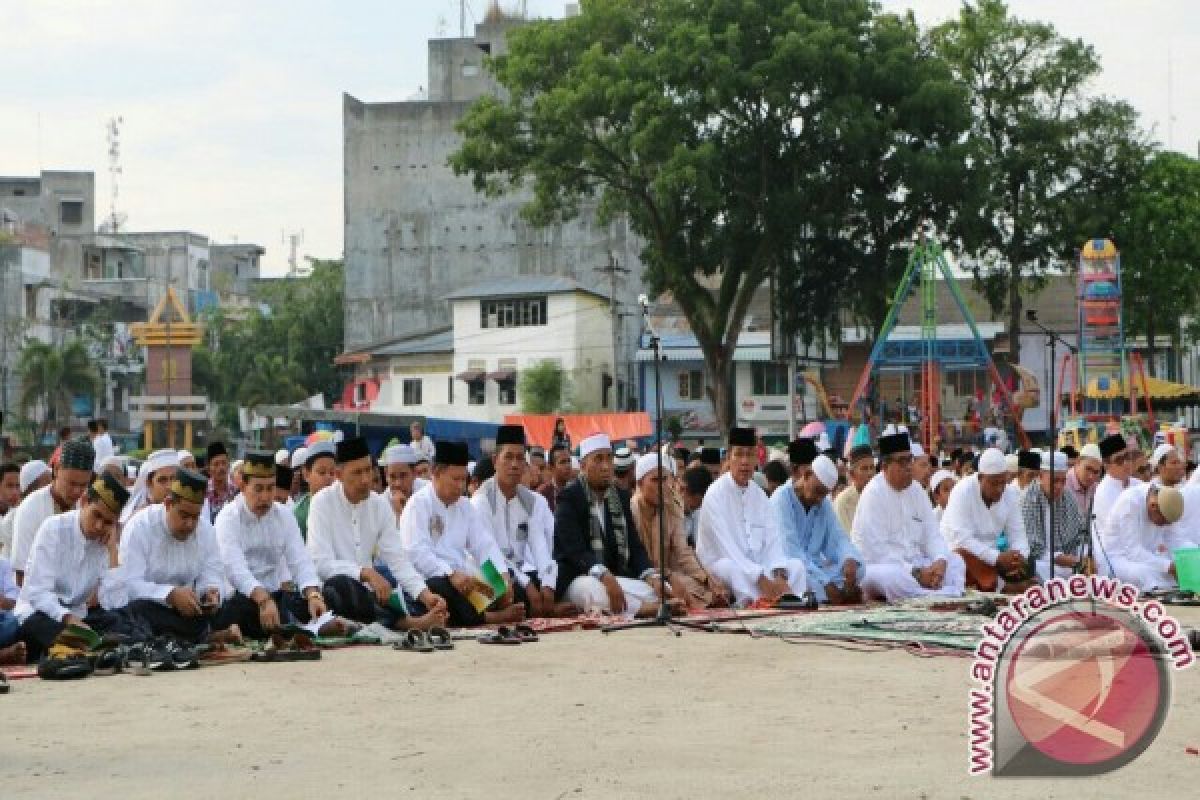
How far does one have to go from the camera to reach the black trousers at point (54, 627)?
946cm

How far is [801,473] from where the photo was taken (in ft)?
43.3

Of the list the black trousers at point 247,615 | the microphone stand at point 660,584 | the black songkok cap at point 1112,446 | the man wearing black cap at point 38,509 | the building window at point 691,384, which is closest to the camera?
the man wearing black cap at point 38,509

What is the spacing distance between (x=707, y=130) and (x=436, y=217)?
22383 mm

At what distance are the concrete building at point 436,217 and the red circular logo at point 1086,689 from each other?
157 feet

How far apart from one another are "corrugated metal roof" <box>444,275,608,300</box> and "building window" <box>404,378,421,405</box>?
8.76 feet

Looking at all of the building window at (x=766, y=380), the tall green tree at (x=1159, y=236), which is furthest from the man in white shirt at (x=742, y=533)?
the building window at (x=766, y=380)

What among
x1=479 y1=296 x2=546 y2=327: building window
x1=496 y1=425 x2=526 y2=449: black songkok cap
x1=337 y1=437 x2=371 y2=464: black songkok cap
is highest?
x1=479 y1=296 x2=546 y2=327: building window

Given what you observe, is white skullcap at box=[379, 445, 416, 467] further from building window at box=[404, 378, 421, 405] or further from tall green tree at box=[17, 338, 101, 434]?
tall green tree at box=[17, 338, 101, 434]

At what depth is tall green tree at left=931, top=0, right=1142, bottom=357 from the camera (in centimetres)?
4000

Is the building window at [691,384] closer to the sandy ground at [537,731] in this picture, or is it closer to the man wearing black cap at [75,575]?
the sandy ground at [537,731]

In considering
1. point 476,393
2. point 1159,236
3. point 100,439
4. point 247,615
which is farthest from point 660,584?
point 476,393

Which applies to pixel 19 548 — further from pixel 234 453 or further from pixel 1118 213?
pixel 234 453

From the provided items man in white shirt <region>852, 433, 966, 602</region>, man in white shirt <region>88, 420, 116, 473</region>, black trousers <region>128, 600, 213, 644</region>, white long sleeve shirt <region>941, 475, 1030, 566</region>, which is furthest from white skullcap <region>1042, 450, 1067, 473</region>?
man in white shirt <region>88, 420, 116, 473</region>

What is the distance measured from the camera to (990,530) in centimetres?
1387
